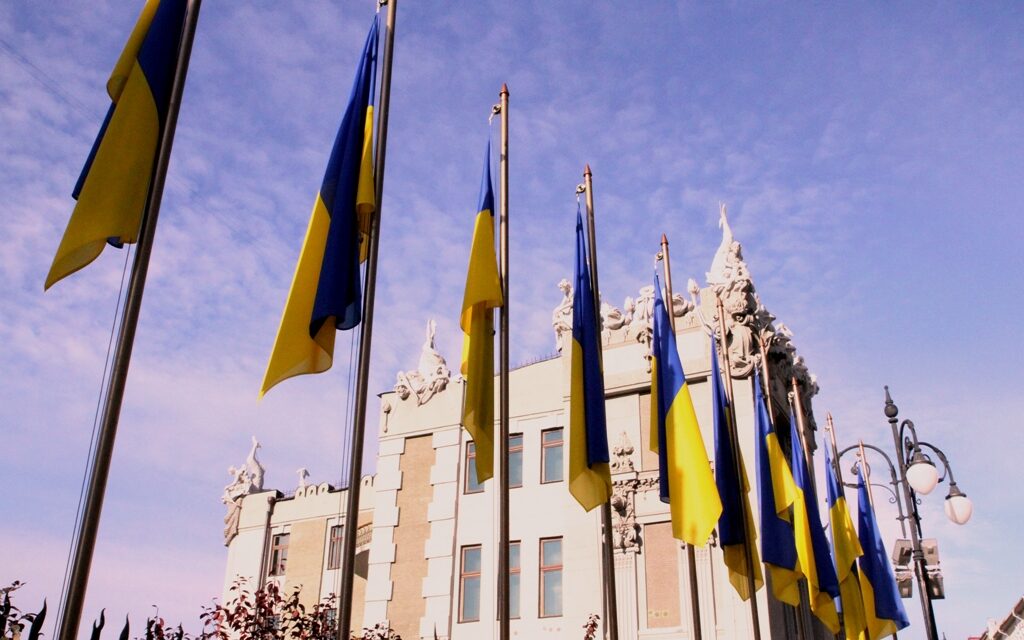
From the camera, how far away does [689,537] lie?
14.6m

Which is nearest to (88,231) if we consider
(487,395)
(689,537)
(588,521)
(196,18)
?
(196,18)

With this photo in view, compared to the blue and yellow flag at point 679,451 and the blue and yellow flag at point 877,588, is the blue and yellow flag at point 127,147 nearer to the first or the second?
the blue and yellow flag at point 679,451

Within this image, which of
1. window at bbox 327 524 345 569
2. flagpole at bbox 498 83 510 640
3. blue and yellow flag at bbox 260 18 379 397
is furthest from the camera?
window at bbox 327 524 345 569

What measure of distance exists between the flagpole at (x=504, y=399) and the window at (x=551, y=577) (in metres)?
12.9

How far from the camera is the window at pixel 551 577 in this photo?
2614 cm

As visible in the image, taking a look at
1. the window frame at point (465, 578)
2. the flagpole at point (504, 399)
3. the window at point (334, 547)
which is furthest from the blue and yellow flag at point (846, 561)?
the window at point (334, 547)

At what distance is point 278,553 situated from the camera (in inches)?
1597

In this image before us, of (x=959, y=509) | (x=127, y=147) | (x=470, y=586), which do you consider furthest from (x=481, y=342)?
(x=470, y=586)

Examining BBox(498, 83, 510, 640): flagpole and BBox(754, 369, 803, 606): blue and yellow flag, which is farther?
BBox(754, 369, 803, 606): blue and yellow flag

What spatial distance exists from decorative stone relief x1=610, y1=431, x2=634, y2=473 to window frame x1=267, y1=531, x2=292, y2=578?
18.8 meters

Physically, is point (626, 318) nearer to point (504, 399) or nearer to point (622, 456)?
point (622, 456)

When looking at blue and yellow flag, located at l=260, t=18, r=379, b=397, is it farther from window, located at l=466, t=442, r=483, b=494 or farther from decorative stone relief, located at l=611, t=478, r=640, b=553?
window, located at l=466, t=442, r=483, b=494

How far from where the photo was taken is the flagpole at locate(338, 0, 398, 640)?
30.7 feet

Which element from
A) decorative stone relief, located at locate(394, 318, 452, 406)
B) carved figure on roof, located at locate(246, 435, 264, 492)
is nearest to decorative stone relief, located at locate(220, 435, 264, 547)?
carved figure on roof, located at locate(246, 435, 264, 492)
